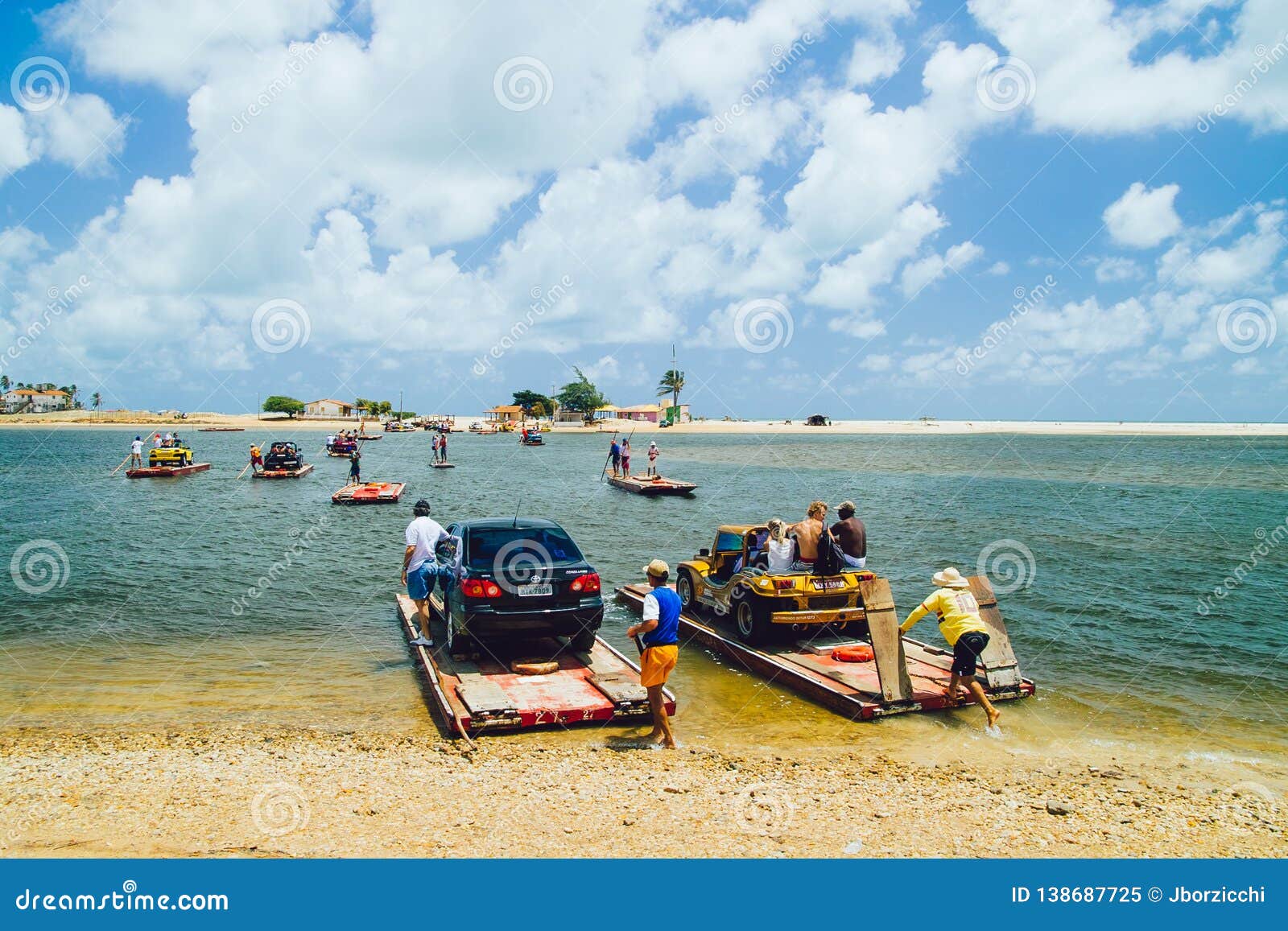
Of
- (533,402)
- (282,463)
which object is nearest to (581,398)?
(533,402)

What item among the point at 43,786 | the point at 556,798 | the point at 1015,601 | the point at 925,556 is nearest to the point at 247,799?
the point at 43,786

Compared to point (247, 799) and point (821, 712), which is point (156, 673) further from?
point (821, 712)

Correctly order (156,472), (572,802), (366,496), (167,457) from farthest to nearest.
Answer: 1. (167,457)
2. (156,472)
3. (366,496)
4. (572,802)

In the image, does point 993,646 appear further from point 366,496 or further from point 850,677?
point 366,496

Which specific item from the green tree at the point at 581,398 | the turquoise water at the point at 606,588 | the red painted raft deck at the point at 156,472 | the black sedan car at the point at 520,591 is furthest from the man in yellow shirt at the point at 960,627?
the green tree at the point at 581,398

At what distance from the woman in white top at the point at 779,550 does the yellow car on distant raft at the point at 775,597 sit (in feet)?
0.42

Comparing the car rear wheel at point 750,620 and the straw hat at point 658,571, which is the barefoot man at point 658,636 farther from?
the car rear wheel at point 750,620

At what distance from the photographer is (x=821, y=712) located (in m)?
9.52

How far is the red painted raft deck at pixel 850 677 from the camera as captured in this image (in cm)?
922

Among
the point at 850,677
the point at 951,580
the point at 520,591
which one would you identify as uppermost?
the point at 951,580

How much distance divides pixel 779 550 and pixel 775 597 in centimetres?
67

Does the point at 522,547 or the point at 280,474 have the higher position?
the point at 522,547

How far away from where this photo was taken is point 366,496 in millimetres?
33062

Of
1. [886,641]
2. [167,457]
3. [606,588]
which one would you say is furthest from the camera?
[167,457]
